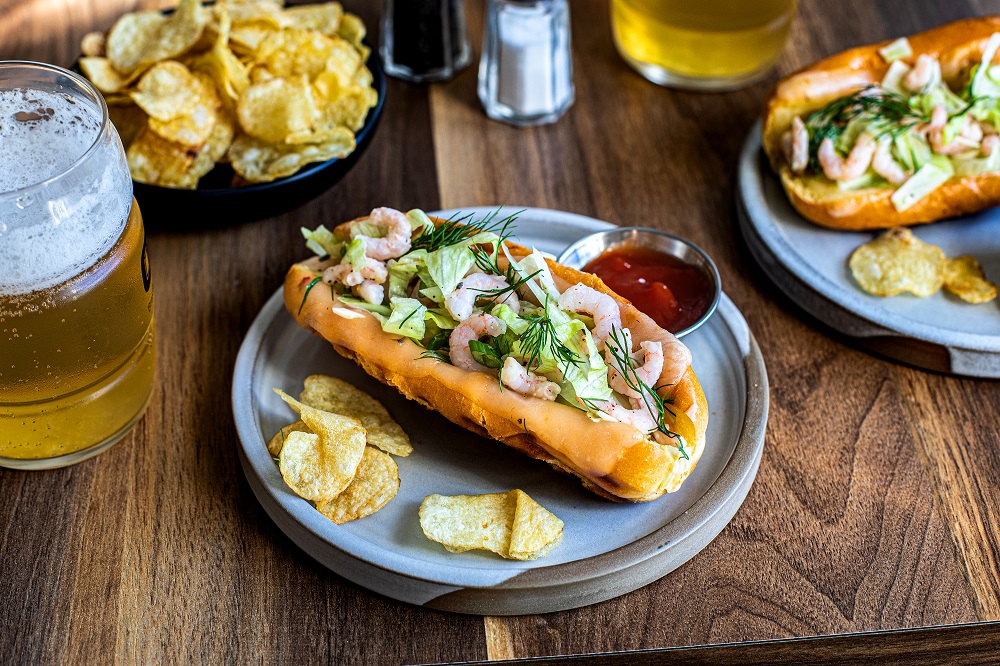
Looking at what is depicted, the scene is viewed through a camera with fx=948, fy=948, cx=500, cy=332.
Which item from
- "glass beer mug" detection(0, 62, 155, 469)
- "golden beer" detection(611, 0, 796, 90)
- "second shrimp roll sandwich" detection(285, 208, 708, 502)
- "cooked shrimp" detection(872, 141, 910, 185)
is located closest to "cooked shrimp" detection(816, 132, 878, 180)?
"cooked shrimp" detection(872, 141, 910, 185)

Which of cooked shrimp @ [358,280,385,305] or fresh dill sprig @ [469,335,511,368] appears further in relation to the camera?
cooked shrimp @ [358,280,385,305]

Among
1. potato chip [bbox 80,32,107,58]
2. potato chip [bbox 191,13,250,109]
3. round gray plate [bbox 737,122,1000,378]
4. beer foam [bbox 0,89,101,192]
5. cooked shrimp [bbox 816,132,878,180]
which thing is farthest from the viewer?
potato chip [bbox 80,32,107,58]

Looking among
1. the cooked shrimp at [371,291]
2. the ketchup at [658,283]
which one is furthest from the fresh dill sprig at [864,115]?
the cooked shrimp at [371,291]

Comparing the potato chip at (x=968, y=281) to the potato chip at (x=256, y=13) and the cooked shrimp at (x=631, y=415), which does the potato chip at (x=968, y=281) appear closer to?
the cooked shrimp at (x=631, y=415)

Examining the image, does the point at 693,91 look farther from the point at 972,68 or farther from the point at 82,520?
the point at 82,520

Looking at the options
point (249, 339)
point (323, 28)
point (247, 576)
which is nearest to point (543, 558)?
point (247, 576)

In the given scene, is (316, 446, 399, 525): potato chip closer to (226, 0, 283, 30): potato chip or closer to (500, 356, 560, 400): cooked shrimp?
(500, 356, 560, 400): cooked shrimp

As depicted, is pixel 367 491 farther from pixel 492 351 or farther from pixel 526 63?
pixel 526 63
